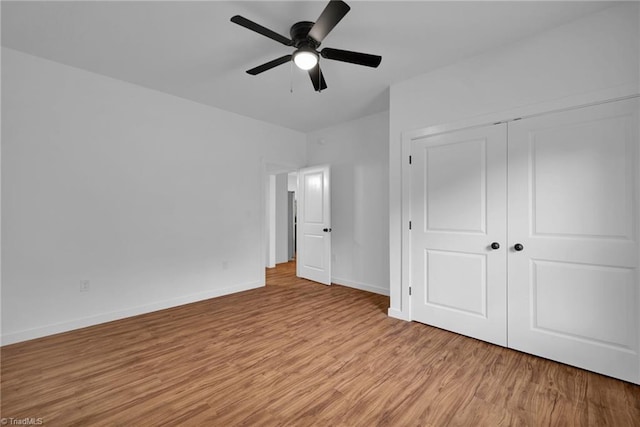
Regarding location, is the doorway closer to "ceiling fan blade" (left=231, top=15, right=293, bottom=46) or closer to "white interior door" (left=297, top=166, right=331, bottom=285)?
"white interior door" (left=297, top=166, right=331, bottom=285)

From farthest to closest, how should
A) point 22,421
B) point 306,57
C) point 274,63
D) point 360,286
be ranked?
point 360,286 < point 274,63 < point 306,57 < point 22,421

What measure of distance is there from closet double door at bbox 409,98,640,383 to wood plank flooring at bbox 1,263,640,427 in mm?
217

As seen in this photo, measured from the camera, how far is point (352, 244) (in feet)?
15.5

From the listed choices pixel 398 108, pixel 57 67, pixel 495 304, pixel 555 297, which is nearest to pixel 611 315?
pixel 555 297

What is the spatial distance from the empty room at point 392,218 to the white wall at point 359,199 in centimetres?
66

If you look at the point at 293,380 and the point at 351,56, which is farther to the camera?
the point at 351,56

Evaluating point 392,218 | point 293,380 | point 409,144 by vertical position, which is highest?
point 409,144

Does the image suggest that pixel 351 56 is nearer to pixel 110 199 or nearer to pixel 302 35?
pixel 302 35

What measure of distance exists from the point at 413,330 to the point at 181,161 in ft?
11.8

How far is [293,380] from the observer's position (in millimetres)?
2080

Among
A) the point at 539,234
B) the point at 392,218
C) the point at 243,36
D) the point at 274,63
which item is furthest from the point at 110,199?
the point at 539,234

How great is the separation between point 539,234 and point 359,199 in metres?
2.57

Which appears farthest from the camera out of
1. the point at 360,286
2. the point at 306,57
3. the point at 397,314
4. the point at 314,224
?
the point at 314,224

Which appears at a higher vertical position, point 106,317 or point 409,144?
point 409,144
